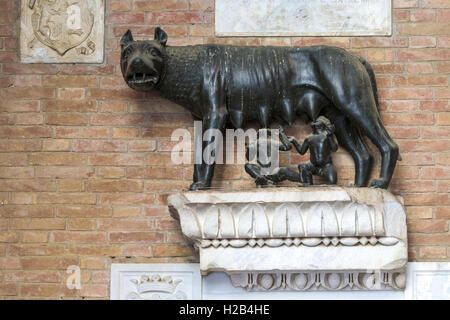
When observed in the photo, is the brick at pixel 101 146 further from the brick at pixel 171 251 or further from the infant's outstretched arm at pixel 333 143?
the infant's outstretched arm at pixel 333 143

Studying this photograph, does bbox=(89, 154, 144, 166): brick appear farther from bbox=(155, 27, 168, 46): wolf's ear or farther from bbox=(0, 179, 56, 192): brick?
bbox=(155, 27, 168, 46): wolf's ear

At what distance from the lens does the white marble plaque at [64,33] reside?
3.60 metres

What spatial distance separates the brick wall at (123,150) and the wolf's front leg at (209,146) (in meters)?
0.16

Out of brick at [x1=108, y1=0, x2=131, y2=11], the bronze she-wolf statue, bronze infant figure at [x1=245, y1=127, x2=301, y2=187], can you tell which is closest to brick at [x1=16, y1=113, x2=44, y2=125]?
the bronze she-wolf statue

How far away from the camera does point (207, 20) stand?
3584mm

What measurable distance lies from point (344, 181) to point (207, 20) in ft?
3.53

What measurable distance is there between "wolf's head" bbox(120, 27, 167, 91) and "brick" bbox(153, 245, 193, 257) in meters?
0.79

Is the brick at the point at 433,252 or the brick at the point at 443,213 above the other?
the brick at the point at 443,213

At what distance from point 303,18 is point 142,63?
88 cm

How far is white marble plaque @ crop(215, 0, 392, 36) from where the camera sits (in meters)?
3.54

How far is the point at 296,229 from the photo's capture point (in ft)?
10.4

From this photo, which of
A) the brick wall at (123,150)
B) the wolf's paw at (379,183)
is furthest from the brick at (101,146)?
the wolf's paw at (379,183)

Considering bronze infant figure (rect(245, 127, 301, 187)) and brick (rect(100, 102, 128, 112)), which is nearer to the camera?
bronze infant figure (rect(245, 127, 301, 187))

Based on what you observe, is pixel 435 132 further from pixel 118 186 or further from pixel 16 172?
pixel 16 172
